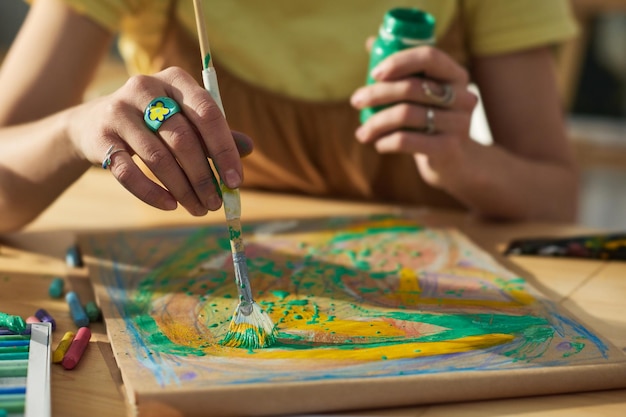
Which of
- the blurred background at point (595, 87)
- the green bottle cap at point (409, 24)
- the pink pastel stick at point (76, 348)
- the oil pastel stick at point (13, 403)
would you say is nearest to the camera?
the oil pastel stick at point (13, 403)

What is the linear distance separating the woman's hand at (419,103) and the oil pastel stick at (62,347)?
20.0 inches

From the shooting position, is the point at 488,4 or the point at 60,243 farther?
the point at 488,4

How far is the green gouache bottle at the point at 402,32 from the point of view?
A: 976mm

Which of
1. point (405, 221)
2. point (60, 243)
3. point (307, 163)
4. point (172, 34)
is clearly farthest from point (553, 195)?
point (60, 243)

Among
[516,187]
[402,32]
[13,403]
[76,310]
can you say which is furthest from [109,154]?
[516,187]

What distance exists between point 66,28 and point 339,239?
0.52 m

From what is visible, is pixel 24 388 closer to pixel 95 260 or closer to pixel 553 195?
pixel 95 260

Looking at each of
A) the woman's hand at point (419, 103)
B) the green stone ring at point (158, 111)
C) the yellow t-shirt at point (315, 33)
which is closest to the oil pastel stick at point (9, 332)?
the green stone ring at point (158, 111)

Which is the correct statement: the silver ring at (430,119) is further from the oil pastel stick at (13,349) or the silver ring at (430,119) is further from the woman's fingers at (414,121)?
the oil pastel stick at (13,349)

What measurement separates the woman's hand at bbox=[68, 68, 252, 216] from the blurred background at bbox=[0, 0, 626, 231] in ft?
6.70

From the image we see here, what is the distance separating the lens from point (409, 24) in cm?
97

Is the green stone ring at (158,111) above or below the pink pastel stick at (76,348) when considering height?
above

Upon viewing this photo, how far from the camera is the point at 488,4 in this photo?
1.27 m

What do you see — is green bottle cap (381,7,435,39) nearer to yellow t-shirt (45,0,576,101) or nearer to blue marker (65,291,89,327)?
yellow t-shirt (45,0,576,101)
